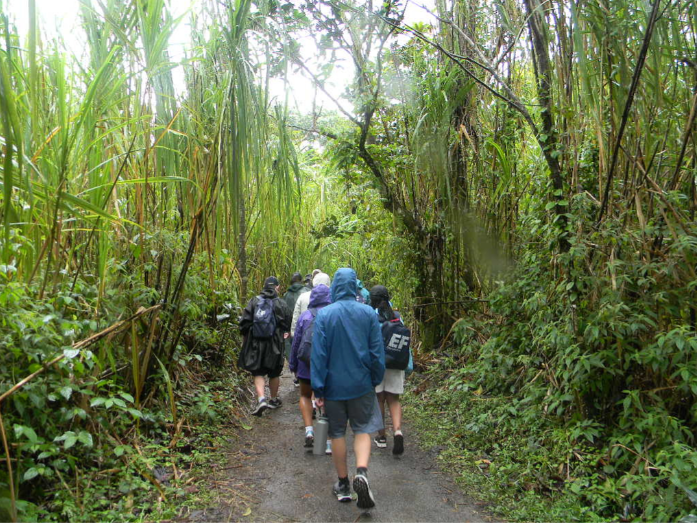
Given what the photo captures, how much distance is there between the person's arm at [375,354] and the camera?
3439 mm

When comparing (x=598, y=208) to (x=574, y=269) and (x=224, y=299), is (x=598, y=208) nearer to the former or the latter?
(x=574, y=269)

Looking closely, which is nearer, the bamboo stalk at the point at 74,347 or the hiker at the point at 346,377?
the bamboo stalk at the point at 74,347

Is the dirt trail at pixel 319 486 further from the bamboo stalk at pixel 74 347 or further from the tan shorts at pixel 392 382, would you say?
the bamboo stalk at pixel 74 347

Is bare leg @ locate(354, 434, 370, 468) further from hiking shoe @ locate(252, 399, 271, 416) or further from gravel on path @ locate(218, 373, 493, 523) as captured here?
hiking shoe @ locate(252, 399, 271, 416)

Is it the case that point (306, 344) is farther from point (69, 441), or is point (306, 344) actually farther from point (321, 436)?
point (69, 441)

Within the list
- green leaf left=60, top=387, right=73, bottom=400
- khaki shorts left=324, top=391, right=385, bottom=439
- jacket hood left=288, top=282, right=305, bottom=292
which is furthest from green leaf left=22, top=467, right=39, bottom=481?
jacket hood left=288, top=282, right=305, bottom=292

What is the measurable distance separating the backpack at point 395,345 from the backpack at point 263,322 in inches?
59.3

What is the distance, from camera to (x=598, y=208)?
3.70m

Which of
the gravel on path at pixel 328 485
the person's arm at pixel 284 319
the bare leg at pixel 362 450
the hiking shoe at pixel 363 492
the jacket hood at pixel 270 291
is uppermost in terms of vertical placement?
the jacket hood at pixel 270 291

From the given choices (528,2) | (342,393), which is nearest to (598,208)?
(528,2)

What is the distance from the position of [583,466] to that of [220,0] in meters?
3.86

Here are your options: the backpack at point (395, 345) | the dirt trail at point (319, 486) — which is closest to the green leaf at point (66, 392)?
the dirt trail at point (319, 486)

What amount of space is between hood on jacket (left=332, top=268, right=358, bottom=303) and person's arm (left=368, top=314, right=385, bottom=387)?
0.22 meters

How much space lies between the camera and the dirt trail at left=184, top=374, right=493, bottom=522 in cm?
317
